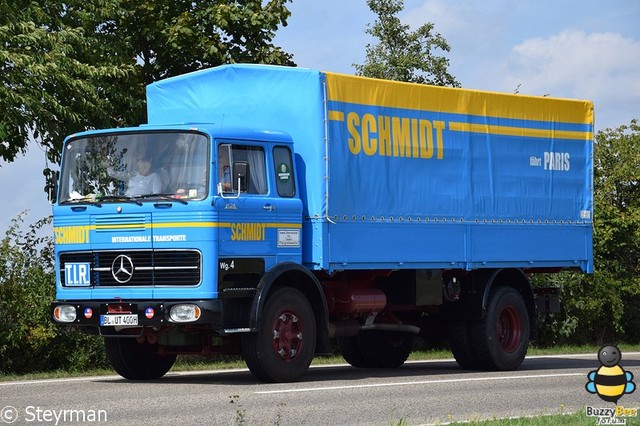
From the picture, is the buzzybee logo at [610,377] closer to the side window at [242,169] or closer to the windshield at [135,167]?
the side window at [242,169]

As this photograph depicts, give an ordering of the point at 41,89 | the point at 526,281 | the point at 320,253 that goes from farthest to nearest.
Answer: the point at 41,89 → the point at 526,281 → the point at 320,253

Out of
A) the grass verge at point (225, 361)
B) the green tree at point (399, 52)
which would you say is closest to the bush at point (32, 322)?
the grass verge at point (225, 361)

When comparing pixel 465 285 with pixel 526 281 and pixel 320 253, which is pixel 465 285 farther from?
pixel 320 253

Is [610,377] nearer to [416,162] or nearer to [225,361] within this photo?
[416,162]

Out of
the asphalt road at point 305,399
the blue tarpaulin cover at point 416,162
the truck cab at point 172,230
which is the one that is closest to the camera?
the asphalt road at point 305,399

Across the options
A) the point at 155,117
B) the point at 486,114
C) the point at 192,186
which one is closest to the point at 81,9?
the point at 155,117

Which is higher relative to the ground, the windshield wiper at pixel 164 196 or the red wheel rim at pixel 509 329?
the windshield wiper at pixel 164 196

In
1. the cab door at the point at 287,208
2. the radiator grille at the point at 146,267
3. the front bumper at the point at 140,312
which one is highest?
the cab door at the point at 287,208

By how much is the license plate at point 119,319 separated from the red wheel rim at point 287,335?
1634 millimetres

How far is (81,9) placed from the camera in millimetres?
25109

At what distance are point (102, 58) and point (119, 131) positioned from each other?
925 cm

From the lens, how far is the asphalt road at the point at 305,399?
482 inches

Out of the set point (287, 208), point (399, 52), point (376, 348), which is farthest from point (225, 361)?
point (399, 52)

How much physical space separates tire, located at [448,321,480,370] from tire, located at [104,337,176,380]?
14.1ft
